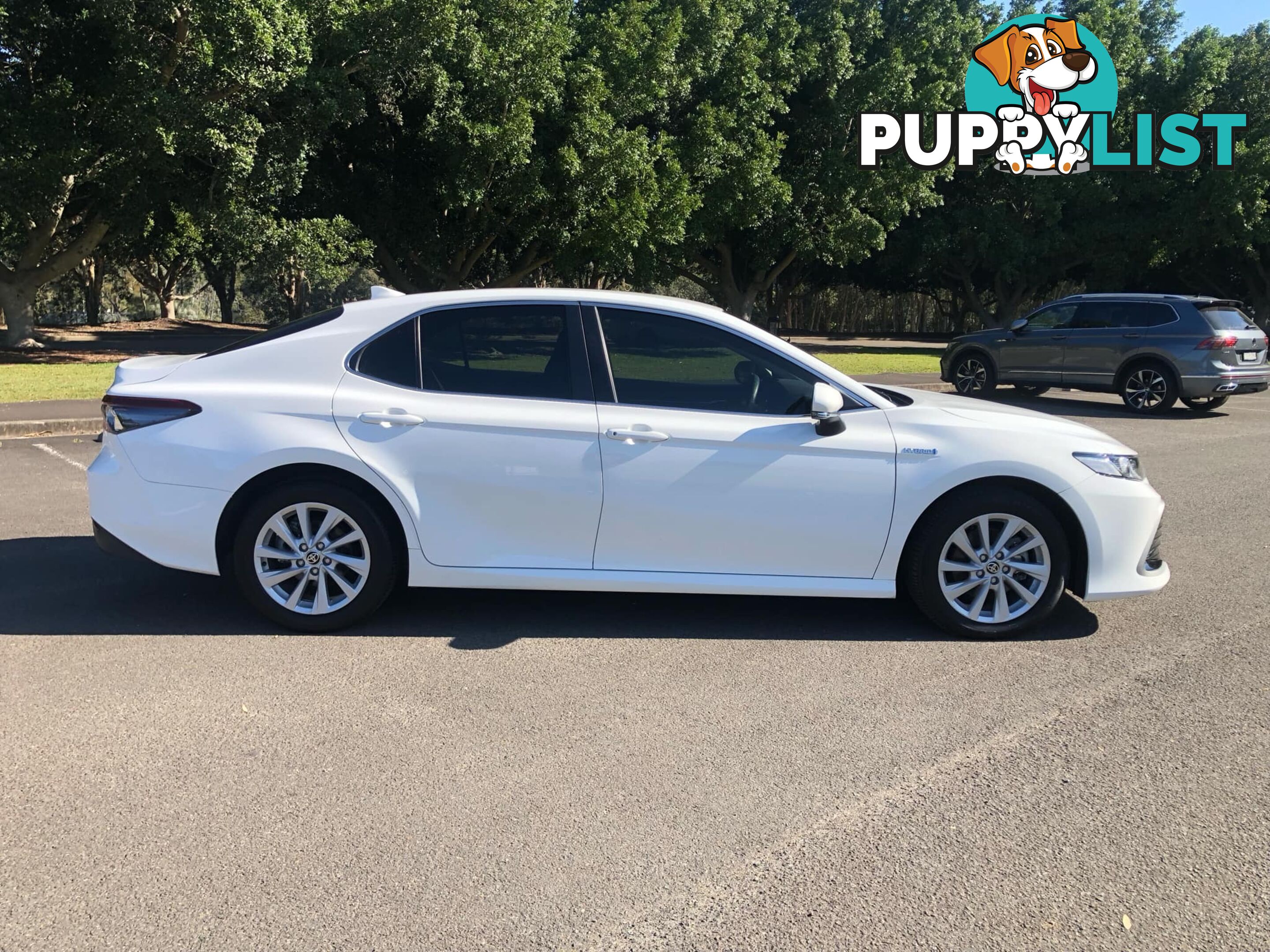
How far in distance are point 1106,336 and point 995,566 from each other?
40.3ft

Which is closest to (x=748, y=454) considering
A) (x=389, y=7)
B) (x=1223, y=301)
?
(x=1223, y=301)

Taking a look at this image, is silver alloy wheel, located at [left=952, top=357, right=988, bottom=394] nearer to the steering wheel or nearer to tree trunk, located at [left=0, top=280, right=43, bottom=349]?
the steering wheel

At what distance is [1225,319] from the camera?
1488cm

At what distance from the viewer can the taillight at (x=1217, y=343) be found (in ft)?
48.1

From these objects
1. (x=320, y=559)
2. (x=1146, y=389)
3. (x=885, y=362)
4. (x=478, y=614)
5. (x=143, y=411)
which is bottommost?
(x=478, y=614)

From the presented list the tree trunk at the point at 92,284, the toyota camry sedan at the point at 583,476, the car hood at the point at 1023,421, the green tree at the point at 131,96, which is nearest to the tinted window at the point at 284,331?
the toyota camry sedan at the point at 583,476

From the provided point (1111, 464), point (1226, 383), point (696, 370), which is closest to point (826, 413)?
point (696, 370)

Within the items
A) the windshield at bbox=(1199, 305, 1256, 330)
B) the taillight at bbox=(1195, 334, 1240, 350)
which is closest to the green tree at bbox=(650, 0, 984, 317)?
the windshield at bbox=(1199, 305, 1256, 330)

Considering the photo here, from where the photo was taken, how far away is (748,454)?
472cm

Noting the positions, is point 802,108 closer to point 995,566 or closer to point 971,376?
point 971,376

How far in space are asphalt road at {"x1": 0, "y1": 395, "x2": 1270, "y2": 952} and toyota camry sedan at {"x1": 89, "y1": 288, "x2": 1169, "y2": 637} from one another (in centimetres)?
32

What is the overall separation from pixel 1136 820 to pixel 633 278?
30.3 m

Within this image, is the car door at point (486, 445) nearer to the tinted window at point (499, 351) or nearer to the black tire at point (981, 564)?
the tinted window at point (499, 351)

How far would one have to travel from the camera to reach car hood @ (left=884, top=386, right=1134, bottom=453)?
4.96m
